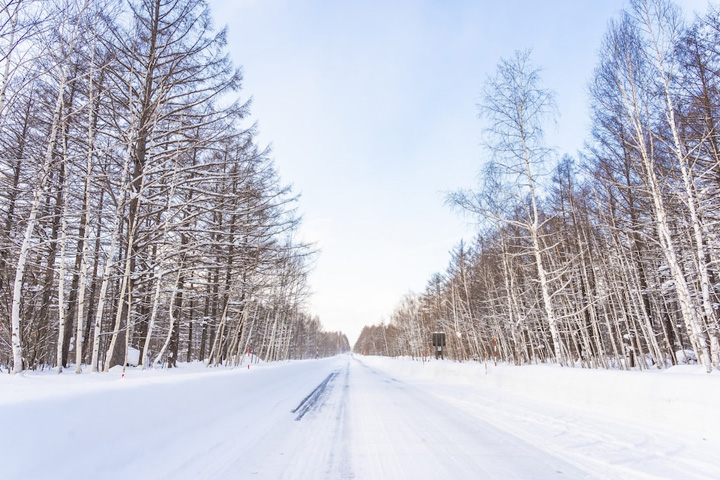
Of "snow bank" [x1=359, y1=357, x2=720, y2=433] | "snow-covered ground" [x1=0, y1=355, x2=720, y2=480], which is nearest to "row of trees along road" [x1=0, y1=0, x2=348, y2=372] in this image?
"snow-covered ground" [x1=0, y1=355, x2=720, y2=480]

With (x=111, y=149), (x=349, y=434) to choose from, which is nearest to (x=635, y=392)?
(x=349, y=434)

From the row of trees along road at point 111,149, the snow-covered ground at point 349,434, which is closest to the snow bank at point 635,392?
the snow-covered ground at point 349,434

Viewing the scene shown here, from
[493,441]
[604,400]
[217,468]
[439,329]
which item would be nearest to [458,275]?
[439,329]

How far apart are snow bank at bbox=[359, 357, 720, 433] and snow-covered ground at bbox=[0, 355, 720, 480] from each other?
0.02 metres

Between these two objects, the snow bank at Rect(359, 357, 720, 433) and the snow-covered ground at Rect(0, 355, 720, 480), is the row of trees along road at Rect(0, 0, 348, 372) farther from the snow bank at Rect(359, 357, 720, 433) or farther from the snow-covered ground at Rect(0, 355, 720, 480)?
the snow bank at Rect(359, 357, 720, 433)

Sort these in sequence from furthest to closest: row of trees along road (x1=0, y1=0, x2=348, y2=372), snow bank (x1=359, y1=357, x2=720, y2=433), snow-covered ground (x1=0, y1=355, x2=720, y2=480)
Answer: row of trees along road (x1=0, y1=0, x2=348, y2=372) → snow bank (x1=359, y1=357, x2=720, y2=433) → snow-covered ground (x1=0, y1=355, x2=720, y2=480)

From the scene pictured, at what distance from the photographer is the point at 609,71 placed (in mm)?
9969

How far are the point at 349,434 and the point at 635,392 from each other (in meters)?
5.14

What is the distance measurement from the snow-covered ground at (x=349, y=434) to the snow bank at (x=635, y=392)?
22 millimetres

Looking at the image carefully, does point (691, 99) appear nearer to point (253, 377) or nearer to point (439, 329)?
point (253, 377)

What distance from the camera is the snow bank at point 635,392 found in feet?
16.2

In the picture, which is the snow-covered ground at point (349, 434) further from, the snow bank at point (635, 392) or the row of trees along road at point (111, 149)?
the row of trees along road at point (111, 149)

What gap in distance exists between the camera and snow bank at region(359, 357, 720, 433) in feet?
16.2

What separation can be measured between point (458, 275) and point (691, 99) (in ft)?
72.5
